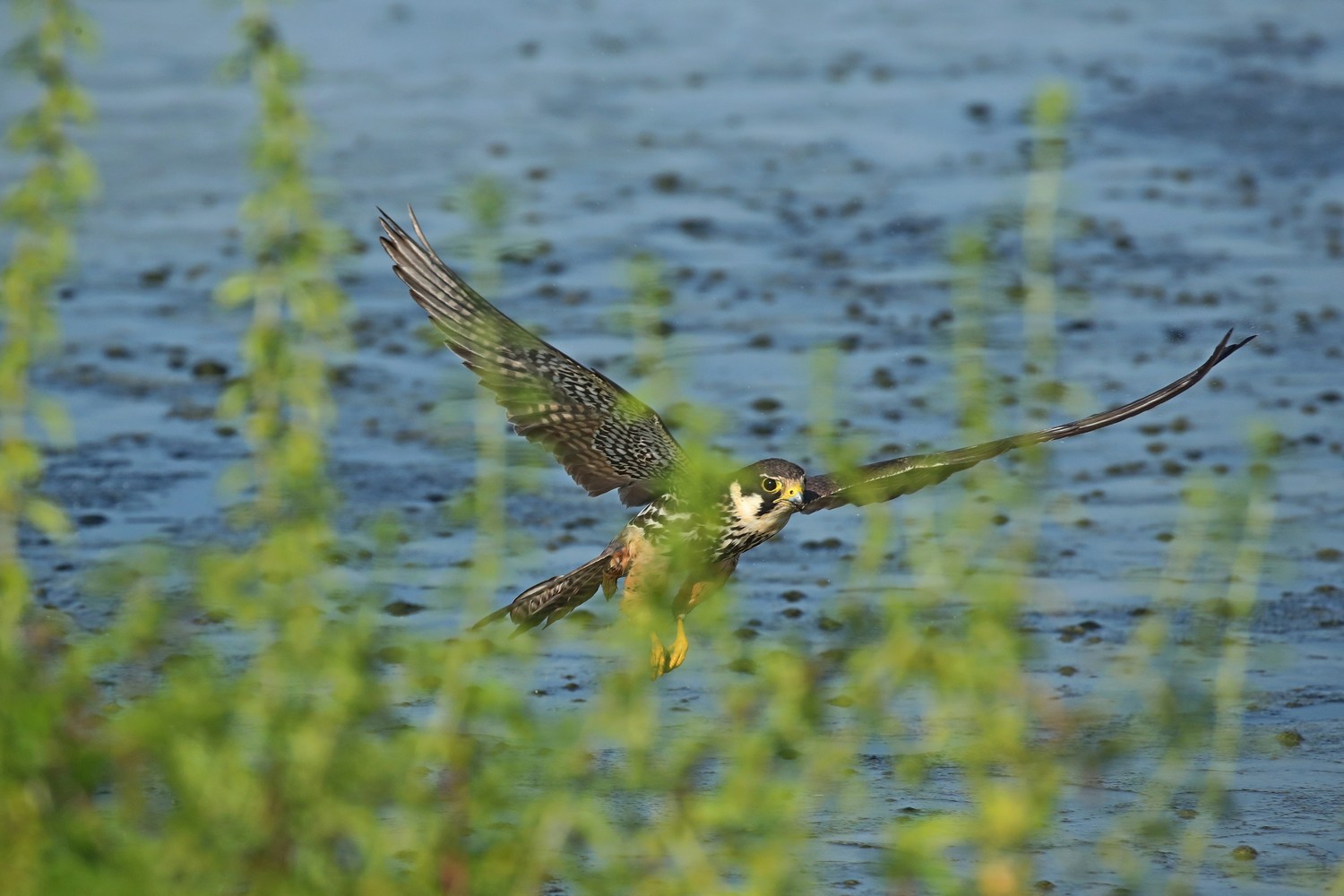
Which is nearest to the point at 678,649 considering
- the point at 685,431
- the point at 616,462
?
the point at 616,462

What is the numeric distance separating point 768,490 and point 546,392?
55 centimetres

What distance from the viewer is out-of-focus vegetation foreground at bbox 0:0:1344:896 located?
11.8 feet

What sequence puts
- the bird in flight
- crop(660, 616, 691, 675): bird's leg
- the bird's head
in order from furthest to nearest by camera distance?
the bird's head
crop(660, 616, 691, 675): bird's leg
the bird in flight

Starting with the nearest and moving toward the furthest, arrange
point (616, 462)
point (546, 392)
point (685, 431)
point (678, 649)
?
point (685, 431) < point (678, 649) < point (546, 392) < point (616, 462)

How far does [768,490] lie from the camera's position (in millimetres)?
5461

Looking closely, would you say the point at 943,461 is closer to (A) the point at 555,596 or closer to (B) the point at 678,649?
(B) the point at 678,649

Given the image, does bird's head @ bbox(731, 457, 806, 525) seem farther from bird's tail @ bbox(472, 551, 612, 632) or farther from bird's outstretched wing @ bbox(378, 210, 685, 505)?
bird's tail @ bbox(472, 551, 612, 632)

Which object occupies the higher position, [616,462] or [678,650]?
[616,462]

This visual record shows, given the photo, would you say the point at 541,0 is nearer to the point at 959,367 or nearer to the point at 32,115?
the point at 32,115

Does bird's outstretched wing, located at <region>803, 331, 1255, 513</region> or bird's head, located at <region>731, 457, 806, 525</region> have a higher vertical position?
bird's outstretched wing, located at <region>803, 331, 1255, 513</region>

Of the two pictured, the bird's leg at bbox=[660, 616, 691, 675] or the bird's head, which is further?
the bird's head

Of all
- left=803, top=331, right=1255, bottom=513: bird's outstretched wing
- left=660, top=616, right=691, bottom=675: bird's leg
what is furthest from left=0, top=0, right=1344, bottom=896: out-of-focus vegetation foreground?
left=660, top=616, right=691, bottom=675: bird's leg

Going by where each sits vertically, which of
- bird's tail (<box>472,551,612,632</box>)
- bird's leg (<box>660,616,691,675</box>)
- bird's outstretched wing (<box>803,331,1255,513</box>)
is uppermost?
bird's outstretched wing (<box>803,331,1255,513</box>)

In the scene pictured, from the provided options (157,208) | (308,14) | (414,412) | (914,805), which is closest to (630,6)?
(308,14)
